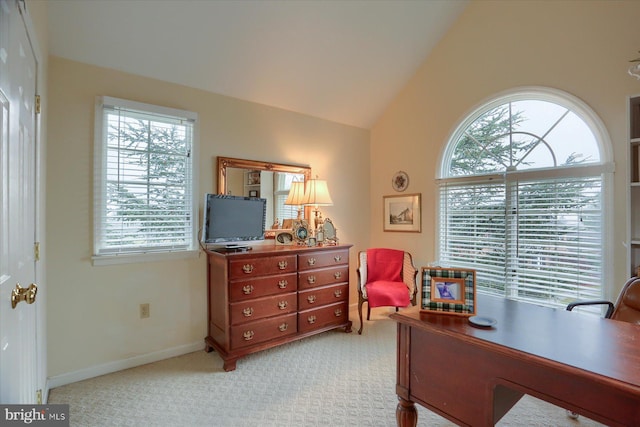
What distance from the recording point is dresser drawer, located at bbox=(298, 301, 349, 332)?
121 inches

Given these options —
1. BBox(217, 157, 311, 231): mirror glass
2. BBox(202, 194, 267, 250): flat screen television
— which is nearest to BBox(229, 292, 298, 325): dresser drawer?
BBox(202, 194, 267, 250): flat screen television

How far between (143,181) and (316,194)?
1.73 meters

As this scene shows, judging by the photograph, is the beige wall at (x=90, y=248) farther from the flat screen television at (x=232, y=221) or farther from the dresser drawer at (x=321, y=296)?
the dresser drawer at (x=321, y=296)

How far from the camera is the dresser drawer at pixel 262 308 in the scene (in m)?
2.65

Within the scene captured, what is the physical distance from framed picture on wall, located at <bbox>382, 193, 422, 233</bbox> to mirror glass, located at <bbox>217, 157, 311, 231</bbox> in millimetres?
1222

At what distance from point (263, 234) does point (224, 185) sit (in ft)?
2.10

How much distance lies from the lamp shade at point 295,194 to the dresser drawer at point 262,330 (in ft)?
4.08

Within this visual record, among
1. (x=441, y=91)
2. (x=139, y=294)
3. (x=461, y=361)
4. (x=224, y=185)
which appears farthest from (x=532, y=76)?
(x=139, y=294)

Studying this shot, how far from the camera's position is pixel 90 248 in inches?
97.5

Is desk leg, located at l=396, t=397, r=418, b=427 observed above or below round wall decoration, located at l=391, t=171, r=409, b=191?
below

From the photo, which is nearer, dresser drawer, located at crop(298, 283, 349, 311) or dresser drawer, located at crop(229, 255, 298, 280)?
dresser drawer, located at crop(229, 255, 298, 280)

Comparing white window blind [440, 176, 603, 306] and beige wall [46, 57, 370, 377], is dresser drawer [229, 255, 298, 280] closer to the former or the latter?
beige wall [46, 57, 370, 377]

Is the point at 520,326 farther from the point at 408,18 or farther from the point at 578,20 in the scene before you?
the point at 408,18

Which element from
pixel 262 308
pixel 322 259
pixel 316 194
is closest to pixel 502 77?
pixel 316 194
